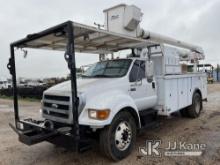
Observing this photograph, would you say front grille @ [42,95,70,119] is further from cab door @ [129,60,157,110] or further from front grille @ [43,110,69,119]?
cab door @ [129,60,157,110]

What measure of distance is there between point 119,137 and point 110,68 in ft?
6.13

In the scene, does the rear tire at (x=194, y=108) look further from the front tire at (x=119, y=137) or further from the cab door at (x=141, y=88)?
the front tire at (x=119, y=137)

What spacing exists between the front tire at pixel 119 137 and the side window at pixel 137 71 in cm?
100

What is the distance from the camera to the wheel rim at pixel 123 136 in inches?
171

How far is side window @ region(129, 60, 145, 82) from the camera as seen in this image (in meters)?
5.20

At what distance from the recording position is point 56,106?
4457 millimetres

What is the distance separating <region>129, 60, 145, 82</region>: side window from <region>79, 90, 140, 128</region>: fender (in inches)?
28.4

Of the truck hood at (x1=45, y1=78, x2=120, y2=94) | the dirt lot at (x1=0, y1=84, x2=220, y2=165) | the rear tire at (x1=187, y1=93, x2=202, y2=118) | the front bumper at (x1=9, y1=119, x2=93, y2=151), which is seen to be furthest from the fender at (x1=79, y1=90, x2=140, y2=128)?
the rear tire at (x1=187, y1=93, x2=202, y2=118)

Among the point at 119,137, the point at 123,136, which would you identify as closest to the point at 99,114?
the point at 119,137

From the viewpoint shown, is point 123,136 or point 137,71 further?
point 137,71

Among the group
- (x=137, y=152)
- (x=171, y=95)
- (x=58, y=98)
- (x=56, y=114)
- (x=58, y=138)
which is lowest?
(x=137, y=152)

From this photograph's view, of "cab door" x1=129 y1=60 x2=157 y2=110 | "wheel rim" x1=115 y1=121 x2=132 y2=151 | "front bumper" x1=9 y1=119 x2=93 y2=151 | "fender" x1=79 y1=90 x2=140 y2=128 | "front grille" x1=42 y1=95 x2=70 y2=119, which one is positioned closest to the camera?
"front bumper" x1=9 y1=119 x2=93 y2=151

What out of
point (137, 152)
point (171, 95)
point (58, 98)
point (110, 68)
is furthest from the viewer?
point (171, 95)

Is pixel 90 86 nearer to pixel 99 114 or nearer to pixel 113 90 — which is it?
pixel 113 90
